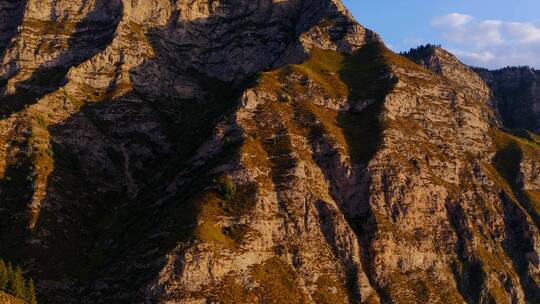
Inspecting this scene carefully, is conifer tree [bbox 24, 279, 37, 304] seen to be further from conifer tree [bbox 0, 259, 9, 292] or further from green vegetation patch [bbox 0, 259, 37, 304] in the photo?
conifer tree [bbox 0, 259, 9, 292]

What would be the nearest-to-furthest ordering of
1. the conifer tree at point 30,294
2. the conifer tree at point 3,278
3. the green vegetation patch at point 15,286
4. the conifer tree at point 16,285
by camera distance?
the conifer tree at point 3,278 < the green vegetation patch at point 15,286 < the conifer tree at point 16,285 < the conifer tree at point 30,294

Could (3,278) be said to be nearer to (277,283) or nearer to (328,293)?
(277,283)

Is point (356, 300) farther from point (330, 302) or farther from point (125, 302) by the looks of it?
point (125, 302)

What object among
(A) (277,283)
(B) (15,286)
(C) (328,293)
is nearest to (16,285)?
(B) (15,286)

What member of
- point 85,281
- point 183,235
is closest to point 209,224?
point 183,235

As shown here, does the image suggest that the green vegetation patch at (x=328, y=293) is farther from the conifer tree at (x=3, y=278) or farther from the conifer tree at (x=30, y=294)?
the conifer tree at (x=3, y=278)

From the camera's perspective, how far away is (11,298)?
172m

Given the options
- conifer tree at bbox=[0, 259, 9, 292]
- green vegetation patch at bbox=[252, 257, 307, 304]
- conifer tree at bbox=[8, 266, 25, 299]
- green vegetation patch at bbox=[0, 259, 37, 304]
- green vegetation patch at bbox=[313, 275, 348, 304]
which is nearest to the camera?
conifer tree at bbox=[0, 259, 9, 292]

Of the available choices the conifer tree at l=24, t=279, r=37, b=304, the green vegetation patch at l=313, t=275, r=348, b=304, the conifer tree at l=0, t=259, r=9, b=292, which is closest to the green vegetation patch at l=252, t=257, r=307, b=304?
the green vegetation patch at l=313, t=275, r=348, b=304

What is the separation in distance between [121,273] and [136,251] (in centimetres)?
855

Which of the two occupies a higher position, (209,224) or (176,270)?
(209,224)

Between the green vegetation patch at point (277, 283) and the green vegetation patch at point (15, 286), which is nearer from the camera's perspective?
the green vegetation patch at point (15, 286)

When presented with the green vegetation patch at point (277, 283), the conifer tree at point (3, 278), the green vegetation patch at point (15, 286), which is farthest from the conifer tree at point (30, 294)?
the green vegetation patch at point (277, 283)

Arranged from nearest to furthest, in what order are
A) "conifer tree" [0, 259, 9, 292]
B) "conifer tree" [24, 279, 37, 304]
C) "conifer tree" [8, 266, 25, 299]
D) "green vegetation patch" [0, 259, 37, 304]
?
"conifer tree" [0, 259, 9, 292]
"green vegetation patch" [0, 259, 37, 304]
"conifer tree" [8, 266, 25, 299]
"conifer tree" [24, 279, 37, 304]
